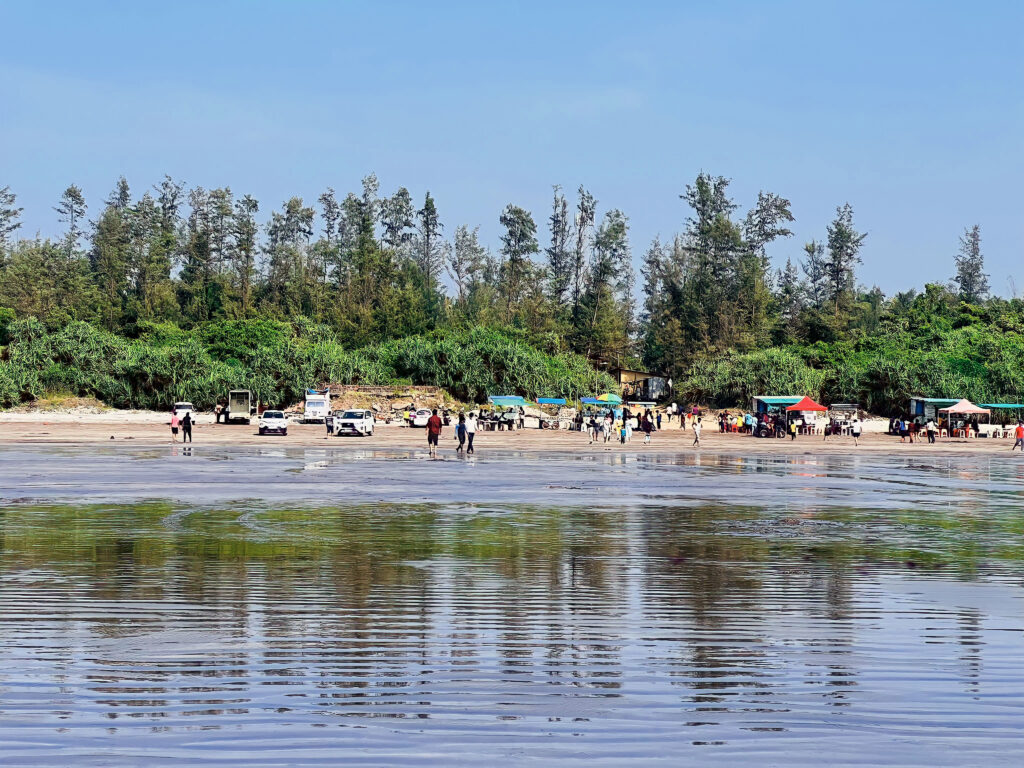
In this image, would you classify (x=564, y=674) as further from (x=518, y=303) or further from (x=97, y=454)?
(x=518, y=303)

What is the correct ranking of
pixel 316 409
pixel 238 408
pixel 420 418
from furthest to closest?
1. pixel 316 409
2. pixel 238 408
3. pixel 420 418

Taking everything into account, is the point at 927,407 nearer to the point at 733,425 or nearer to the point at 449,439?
the point at 733,425

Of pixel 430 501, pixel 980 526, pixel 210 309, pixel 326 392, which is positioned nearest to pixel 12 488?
pixel 430 501

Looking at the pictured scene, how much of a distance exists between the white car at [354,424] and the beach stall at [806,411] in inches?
1033

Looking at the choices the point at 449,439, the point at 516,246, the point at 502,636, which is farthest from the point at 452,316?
the point at 502,636

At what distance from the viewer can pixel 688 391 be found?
96.6 m

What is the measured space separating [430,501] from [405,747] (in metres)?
16.7

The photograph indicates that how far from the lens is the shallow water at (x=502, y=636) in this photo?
6.66 m

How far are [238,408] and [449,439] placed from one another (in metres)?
21.2

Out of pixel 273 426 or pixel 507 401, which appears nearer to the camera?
pixel 273 426

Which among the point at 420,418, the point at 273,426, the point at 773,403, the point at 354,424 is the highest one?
the point at 773,403

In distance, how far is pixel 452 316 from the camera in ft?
409

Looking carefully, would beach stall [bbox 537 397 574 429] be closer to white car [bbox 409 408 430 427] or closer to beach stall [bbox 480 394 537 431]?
beach stall [bbox 480 394 537 431]

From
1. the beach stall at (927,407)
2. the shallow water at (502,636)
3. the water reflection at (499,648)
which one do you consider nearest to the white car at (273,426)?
the shallow water at (502,636)
